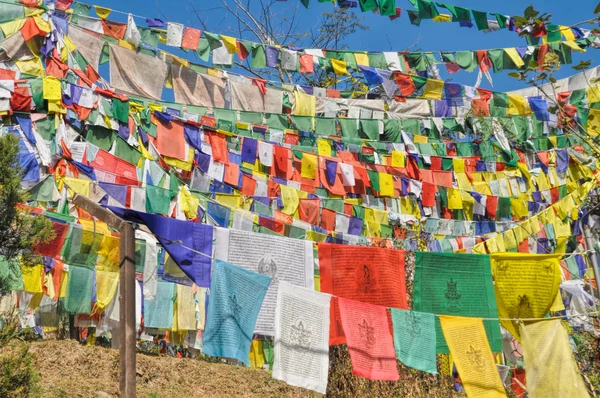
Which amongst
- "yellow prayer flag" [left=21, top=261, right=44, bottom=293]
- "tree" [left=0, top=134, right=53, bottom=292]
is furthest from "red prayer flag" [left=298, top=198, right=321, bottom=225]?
"tree" [left=0, top=134, right=53, bottom=292]

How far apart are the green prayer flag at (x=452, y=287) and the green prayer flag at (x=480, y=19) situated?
33.6 feet

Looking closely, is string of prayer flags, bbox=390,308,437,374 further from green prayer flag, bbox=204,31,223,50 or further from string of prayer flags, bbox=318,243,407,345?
green prayer flag, bbox=204,31,223,50

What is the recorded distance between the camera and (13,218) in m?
6.49

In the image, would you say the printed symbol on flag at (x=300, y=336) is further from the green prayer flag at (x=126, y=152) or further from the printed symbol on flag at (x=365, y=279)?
the green prayer flag at (x=126, y=152)

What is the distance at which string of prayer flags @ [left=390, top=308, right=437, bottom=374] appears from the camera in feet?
25.4

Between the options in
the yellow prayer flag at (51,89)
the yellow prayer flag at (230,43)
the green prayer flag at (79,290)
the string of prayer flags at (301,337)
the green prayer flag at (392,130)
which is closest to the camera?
the string of prayer flags at (301,337)

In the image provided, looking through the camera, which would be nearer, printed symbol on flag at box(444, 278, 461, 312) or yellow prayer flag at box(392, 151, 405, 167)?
printed symbol on flag at box(444, 278, 461, 312)

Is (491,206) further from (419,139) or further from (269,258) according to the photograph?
(269,258)

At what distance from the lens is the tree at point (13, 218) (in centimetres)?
637

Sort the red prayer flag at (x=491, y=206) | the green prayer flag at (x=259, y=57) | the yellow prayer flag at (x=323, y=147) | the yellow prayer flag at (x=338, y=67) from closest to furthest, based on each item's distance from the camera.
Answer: the green prayer flag at (x=259, y=57), the yellow prayer flag at (x=338, y=67), the yellow prayer flag at (x=323, y=147), the red prayer flag at (x=491, y=206)

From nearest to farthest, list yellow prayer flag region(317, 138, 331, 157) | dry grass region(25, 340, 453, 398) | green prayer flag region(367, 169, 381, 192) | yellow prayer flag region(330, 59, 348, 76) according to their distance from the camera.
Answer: dry grass region(25, 340, 453, 398) → yellow prayer flag region(330, 59, 348, 76) → yellow prayer flag region(317, 138, 331, 157) → green prayer flag region(367, 169, 381, 192)

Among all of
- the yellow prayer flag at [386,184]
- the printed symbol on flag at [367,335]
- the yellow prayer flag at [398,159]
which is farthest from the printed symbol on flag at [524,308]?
the yellow prayer flag at [398,159]

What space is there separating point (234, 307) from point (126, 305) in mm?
1163

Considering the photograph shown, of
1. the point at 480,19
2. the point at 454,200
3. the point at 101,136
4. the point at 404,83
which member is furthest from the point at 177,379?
the point at 454,200
